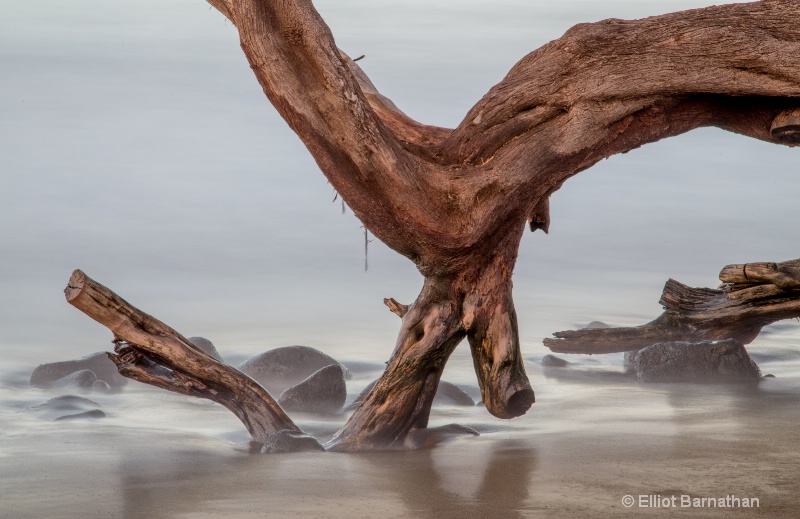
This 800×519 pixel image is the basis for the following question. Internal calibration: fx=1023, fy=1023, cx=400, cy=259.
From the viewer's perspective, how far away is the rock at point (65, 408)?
5.98m

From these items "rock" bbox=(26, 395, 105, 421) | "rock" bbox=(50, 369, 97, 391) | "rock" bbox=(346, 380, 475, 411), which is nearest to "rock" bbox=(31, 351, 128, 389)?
"rock" bbox=(50, 369, 97, 391)

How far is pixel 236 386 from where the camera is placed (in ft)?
16.6

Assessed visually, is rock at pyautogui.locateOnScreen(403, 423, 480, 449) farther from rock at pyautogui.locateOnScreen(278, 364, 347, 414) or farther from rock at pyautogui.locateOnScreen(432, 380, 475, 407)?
rock at pyautogui.locateOnScreen(278, 364, 347, 414)

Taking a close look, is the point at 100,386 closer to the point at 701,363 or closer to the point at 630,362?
the point at 630,362

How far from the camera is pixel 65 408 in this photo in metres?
6.19

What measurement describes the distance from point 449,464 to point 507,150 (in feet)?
4.96

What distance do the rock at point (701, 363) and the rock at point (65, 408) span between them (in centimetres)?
354

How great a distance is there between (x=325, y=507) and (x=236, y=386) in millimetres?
1326

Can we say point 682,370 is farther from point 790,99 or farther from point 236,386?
point 236,386

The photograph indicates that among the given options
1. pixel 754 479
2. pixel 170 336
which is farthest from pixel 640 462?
pixel 170 336

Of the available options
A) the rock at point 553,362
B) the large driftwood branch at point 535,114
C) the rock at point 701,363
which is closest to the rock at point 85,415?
the large driftwood branch at point 535,114

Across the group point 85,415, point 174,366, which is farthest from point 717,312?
point 85,415

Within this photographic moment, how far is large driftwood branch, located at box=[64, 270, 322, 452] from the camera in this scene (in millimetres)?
4801

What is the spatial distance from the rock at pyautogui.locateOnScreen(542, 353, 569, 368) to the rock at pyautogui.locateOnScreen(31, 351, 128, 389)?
2.99 meters
